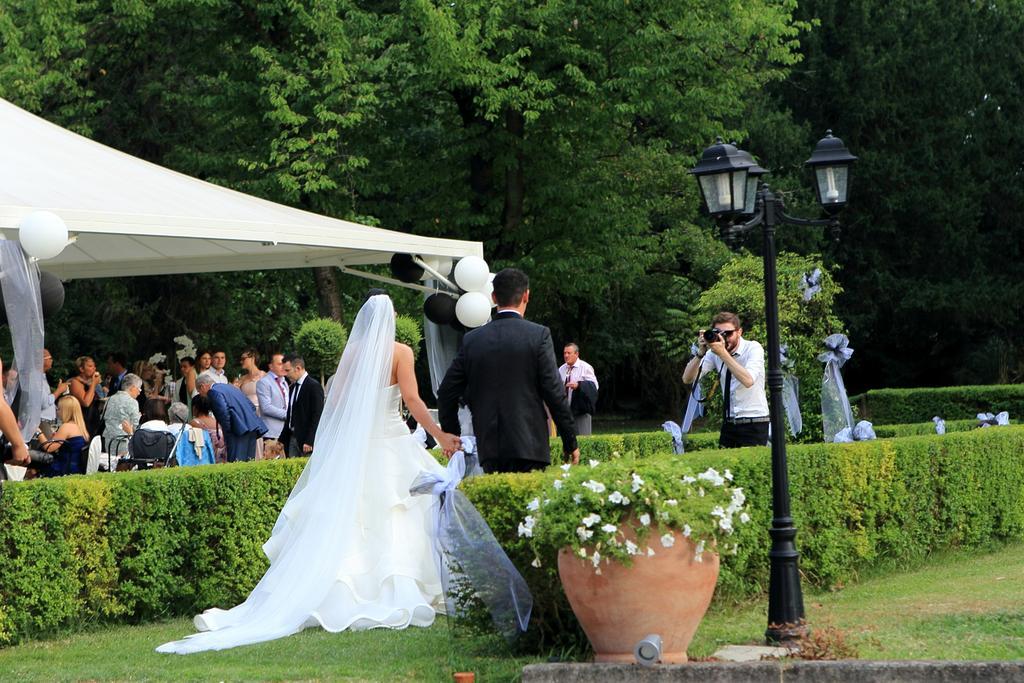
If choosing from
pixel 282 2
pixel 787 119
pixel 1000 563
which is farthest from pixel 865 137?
pixel 1000 563

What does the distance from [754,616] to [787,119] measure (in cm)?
3077

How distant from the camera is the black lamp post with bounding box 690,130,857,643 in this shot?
7.04 metres

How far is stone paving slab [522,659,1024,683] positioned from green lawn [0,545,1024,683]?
488 mm

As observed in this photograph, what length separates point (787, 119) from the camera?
37.0 meters

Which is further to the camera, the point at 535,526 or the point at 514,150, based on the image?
the point at 514,150

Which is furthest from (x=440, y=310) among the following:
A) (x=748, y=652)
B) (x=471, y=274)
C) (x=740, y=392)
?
(x=748, y=652)

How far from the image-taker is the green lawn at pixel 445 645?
645 centimetres

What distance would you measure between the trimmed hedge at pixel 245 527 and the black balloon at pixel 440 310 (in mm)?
4241

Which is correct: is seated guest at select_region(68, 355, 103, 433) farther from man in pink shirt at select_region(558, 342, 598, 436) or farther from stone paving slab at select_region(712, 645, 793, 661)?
stone paving slab at select_region(712, 645, 793, 661)

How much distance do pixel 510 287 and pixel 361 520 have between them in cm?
210

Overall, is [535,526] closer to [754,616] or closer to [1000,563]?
[754,616]

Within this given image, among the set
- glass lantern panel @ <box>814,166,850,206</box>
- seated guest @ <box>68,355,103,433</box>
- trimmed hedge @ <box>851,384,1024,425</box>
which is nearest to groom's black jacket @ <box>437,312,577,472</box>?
glass lantern panel @ <box>814,166,850,206</box>

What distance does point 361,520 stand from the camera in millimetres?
8672

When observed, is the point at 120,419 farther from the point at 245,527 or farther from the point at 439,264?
the point at 245,527
